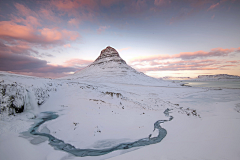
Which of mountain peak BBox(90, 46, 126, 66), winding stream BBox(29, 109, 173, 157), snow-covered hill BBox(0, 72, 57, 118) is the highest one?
mountain peak BBox(90, 46, 126, 66)

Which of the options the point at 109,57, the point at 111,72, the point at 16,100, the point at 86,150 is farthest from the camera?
the point at 109,57

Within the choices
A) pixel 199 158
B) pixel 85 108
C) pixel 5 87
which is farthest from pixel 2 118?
pixel 199 158

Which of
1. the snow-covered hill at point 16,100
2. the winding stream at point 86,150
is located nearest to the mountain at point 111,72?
the snow-covered hill at point 16,100

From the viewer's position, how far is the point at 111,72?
72688 mm

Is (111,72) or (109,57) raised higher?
(109,57)

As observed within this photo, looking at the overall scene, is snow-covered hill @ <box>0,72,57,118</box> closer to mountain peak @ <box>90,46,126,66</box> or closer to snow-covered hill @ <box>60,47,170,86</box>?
snow-covered hill @ <box>60,47,170,86</box>

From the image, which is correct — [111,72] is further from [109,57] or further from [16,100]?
[16,100]

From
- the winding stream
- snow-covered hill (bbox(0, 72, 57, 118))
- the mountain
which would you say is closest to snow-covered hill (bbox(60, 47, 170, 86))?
the mountain

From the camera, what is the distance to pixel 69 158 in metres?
4.07

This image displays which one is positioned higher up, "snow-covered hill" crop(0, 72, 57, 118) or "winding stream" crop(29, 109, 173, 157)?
"snow-covered hill" crop(0, 72, 57, 118)

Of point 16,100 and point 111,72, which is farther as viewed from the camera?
point 111,72

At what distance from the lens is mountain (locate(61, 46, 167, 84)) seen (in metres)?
63.3

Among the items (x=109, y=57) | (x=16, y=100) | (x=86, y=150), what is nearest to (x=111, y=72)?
(x=109, y=57)

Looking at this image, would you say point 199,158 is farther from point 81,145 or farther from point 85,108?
point 85,108
